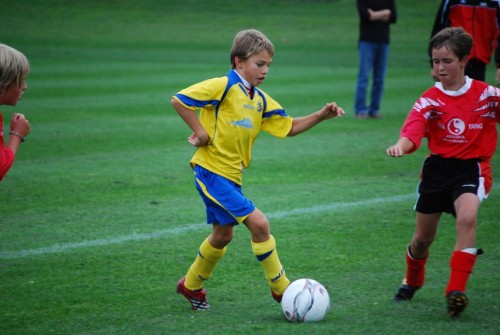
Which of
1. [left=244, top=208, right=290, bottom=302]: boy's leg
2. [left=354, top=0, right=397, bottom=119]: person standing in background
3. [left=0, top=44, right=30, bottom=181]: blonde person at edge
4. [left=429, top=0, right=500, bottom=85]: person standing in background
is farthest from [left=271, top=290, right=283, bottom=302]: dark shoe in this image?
[left=354, top=0, right=397, bottom=119]: person standing in background

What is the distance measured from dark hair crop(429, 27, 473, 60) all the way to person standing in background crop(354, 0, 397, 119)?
891 cm

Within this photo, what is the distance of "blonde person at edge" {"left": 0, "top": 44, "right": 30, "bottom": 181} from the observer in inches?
182

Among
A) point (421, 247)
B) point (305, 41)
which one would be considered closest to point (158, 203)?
point (421, 247)

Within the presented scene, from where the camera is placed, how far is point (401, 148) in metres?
5.05

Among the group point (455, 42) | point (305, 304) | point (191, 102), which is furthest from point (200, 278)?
point (455, 42)

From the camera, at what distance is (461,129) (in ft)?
17.5

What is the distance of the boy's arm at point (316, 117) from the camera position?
17.9 ft

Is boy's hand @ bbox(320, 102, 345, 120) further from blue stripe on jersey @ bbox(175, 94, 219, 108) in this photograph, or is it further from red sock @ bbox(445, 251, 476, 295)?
red sock @ bbox(445, 251, 476, 295)

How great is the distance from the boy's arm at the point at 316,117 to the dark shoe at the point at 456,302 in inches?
51.2

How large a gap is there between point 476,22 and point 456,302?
4666mm

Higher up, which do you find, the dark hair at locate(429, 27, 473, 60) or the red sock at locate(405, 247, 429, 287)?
the dark hair at locate(429, 27, 473, 60)

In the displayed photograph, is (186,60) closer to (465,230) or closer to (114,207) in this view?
(114,207)

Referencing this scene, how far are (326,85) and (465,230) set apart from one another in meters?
13.2

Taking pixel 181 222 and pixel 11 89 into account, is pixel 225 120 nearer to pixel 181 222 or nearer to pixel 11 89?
pixel 11 89
